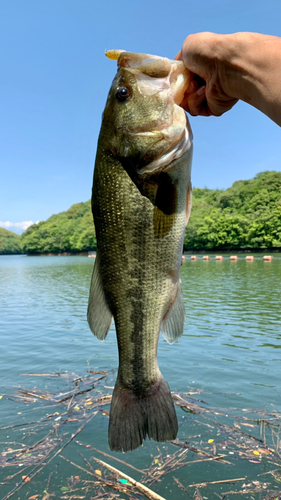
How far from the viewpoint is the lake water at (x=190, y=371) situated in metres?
5.98

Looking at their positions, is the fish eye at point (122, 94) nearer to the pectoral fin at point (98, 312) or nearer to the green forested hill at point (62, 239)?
the pectoral fin at point (98, 312)

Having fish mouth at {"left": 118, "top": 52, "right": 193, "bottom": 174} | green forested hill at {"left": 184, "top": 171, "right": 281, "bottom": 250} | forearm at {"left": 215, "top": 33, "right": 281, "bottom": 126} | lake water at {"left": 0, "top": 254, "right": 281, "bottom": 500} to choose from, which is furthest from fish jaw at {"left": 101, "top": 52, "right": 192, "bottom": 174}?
green forested hill at {"left": 184, "top": 171, "right": 281, "bottom": 250}

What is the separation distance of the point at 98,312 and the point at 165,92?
1579mm

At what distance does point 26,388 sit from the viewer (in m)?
9.87

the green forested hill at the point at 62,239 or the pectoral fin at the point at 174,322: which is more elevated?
the green forested hill at the point at 62,239

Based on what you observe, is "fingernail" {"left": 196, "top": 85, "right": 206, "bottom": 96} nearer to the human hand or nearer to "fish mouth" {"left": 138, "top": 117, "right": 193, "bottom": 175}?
the human hand

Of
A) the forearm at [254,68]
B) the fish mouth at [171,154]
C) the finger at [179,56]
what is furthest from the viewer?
the finger at [179,56]

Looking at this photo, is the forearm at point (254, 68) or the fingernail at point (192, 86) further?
the fingernail at point (192, 86)

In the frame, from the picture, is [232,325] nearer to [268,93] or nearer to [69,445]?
[69,445]

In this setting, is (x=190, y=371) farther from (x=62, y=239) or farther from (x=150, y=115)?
(x=62, y=239)

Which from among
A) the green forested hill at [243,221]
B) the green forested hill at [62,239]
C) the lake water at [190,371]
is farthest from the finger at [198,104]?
the green forested hill at [62,239]

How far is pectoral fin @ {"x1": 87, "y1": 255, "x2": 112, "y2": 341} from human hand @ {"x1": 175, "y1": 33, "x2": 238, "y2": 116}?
138 centimetres

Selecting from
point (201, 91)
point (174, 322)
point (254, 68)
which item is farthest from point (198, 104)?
point (174, 322)

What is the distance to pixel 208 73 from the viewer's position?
2.33 meters
